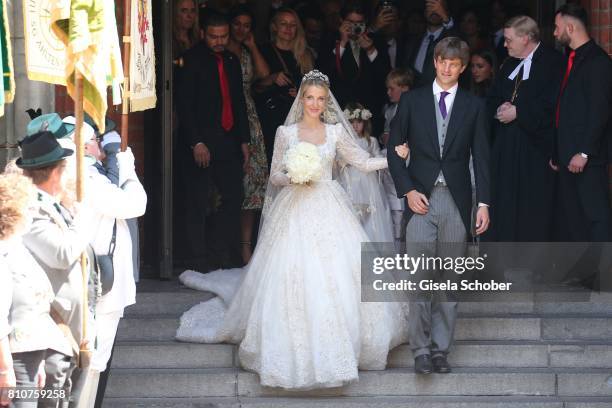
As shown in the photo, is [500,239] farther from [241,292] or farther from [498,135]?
[241,292]

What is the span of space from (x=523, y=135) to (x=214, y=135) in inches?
94.7

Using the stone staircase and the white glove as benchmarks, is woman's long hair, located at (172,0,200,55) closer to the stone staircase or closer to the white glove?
the stone staircase

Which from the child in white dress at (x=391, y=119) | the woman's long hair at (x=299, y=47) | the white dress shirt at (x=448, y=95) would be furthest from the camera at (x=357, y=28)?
the white dress shirt at (x=448, y=95)

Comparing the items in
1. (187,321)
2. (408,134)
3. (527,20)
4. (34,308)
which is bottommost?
(187,321)

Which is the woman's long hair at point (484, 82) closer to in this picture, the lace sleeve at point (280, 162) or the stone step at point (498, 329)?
the lace sleeve at point (280, 162)

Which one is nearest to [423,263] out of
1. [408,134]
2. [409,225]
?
[409,225]

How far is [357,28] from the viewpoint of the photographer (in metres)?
11.5

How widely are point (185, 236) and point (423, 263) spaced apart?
329 cm

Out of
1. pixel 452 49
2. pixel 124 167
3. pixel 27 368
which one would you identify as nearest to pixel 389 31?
pixel 452 49

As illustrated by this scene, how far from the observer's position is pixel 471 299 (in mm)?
10117

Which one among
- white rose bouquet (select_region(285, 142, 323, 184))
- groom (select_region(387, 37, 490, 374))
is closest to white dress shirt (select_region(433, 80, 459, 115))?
groom (select_region(387, 37, 490, 374))

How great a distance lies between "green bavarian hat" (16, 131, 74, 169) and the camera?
711 cm

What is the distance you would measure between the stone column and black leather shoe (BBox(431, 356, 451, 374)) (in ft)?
10.4

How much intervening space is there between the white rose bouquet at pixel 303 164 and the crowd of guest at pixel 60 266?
149 cm
